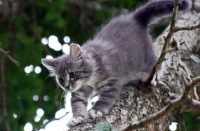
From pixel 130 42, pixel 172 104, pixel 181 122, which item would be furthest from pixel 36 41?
pixel 172 104

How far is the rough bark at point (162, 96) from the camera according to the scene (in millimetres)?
3102

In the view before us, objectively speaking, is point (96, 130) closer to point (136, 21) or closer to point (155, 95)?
point (155, 95)

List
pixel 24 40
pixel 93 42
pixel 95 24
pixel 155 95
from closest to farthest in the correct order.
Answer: pixel 155 95 → pixel 93 42 → pixel 24 40 → pixel 95 24

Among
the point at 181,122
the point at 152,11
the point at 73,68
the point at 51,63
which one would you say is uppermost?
the point at 152,11

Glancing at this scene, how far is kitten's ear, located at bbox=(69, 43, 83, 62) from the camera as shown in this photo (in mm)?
3791

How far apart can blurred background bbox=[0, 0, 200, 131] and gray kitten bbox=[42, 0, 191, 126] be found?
0.81 metres

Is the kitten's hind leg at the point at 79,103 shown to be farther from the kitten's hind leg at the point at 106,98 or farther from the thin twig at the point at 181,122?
the thin twig at the point at 181,122

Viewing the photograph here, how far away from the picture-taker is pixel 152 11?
14.0 feet

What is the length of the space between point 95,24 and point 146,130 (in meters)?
3.71

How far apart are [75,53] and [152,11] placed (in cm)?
89

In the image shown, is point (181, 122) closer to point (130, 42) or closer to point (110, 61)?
point (110, 61)

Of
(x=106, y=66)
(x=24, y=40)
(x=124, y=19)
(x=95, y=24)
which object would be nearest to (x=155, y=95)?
(x=106, y=66)

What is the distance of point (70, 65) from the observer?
382 centimetres

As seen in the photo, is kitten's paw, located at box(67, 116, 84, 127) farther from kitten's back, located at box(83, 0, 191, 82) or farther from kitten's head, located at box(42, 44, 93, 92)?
kitten's back, located at box(83, 0, 191, 82)
